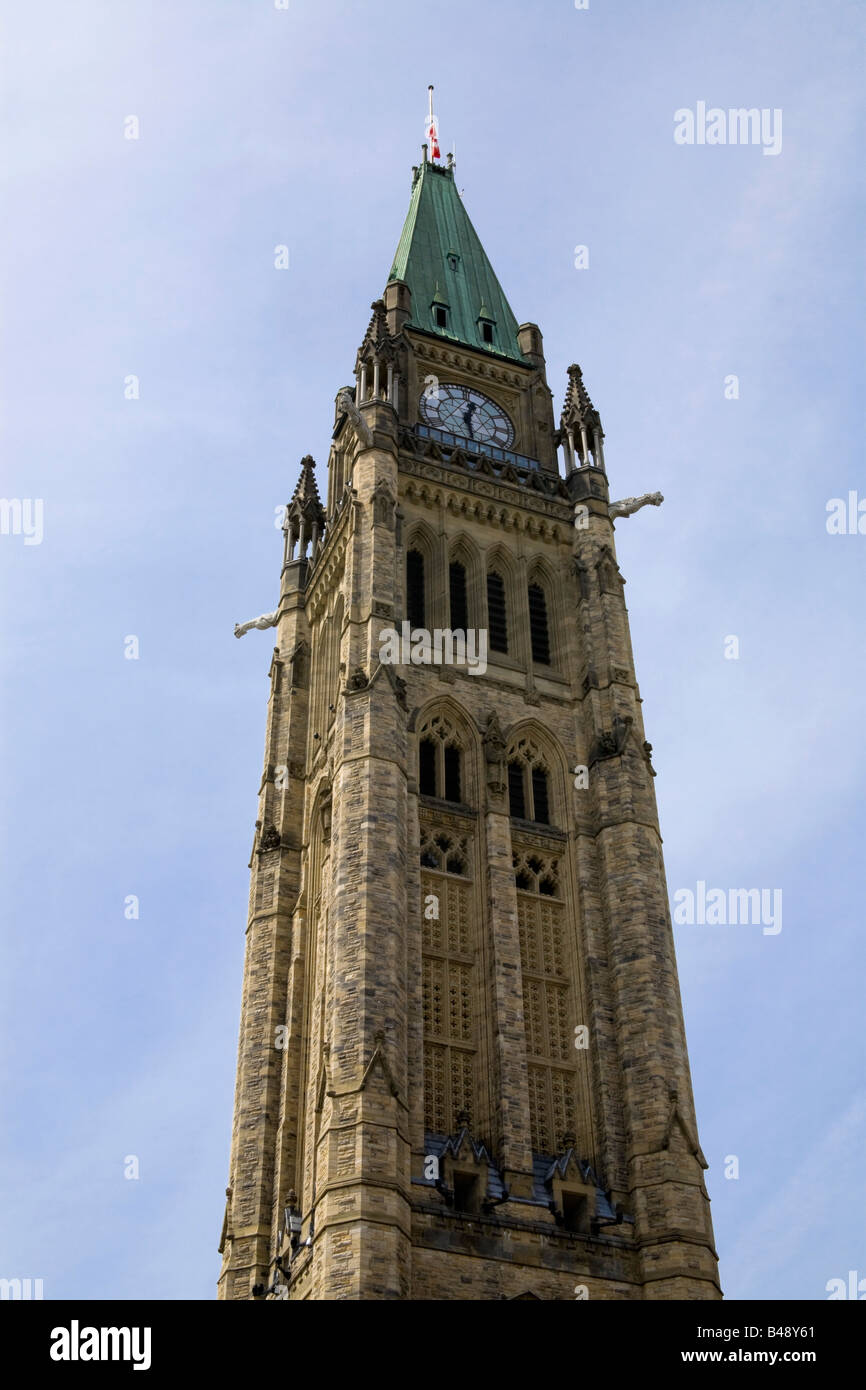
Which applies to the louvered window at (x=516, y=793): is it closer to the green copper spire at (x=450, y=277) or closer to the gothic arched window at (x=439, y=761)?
the gothic arched window at (x=439, y=761)

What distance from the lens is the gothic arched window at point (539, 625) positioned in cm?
4828

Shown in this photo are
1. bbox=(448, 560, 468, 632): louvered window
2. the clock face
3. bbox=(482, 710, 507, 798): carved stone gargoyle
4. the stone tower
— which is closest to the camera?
the stone tower

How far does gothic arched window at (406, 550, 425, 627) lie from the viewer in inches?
1866

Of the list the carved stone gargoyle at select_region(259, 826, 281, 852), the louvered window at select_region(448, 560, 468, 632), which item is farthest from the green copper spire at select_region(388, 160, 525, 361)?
the carved stone gargoyle at select_region(259, 826, 281, 852)

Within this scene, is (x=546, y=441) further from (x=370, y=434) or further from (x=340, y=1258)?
(x=340, y=1258)

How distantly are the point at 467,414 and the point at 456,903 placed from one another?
70.2 ft

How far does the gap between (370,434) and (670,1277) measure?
26753 mm

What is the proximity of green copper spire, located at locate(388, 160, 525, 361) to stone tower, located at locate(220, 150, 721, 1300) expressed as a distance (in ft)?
12.8

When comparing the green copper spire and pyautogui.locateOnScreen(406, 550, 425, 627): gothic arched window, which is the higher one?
the green copper spire

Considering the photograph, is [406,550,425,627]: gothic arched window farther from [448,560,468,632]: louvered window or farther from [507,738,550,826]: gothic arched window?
[507,738,550,826]: gothic arched window

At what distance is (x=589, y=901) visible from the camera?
138ft

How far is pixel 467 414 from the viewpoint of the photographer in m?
55.7

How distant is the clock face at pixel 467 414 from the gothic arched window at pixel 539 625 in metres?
7.02
